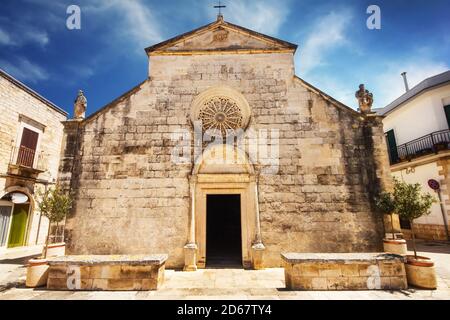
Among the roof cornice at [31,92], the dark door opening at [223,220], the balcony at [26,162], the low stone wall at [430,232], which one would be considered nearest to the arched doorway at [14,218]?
the balcony at [26,162]

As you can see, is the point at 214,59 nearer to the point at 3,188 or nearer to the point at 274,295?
the point at 274,295

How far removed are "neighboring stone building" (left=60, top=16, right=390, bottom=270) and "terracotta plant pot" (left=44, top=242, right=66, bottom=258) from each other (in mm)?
284

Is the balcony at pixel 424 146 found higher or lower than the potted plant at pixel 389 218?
higher

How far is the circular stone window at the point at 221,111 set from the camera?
26.2 feet

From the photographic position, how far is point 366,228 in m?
7.08

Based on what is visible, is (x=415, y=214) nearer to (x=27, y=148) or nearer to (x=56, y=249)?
(x=56, y=249)

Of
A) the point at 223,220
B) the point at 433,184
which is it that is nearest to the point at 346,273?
the point at 223,220

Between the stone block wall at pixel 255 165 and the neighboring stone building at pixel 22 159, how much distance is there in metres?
6.65

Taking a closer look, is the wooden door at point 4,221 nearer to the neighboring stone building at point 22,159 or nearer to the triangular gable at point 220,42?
the neighboring stone building at point 22,159

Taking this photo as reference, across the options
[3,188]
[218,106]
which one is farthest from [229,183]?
[3,188]

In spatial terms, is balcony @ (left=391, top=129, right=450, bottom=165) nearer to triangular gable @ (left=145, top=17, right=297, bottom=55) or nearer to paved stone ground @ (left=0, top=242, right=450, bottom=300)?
paved stone ground @ (left=0, top=242, right=450, bottom=300)

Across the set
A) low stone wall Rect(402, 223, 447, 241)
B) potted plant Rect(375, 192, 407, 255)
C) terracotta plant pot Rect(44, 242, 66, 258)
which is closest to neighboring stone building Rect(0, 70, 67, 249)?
terracotta plant pot Rect(44, 242, 66, 258)
